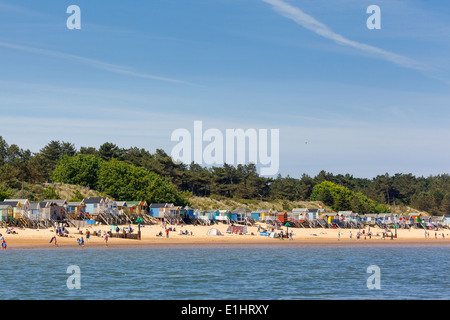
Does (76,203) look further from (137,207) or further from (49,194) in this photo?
(137,207)

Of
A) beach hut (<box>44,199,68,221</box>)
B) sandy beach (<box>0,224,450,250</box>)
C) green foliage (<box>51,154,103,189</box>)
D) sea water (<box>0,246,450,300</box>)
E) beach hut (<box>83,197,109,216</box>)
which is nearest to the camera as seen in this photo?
sea water (<box>0,246,450,300</box>)

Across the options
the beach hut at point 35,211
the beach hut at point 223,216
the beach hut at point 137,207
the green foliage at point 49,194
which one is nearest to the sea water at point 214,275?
the beach hut at point 35,211

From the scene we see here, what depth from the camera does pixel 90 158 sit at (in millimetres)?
127750

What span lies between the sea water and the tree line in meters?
49.9

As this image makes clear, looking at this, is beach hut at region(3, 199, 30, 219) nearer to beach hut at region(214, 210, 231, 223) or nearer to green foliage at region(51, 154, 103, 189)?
green foliage at region(51, 154, 103, 189)

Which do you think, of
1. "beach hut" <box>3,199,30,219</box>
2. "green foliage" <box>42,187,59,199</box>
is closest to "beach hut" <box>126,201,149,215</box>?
"green foliage" <box>42,187,59,199</box>

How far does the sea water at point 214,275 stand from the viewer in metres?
37.1

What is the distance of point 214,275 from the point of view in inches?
1833

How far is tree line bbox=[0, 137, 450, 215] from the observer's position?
383 feet

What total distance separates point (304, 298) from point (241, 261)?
23.9m

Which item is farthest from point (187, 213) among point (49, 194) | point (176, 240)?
point (176, 240)

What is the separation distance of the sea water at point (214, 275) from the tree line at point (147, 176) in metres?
49.9

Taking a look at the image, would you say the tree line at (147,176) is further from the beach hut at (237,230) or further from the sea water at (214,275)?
the sea water at (214,275)
